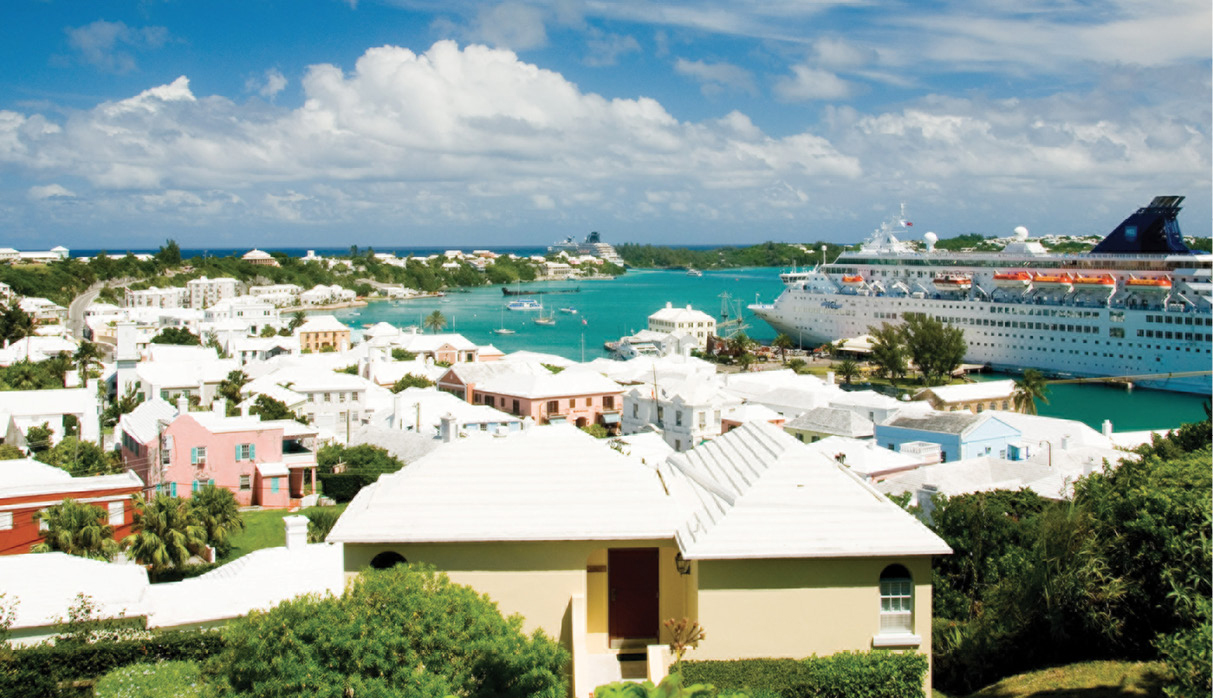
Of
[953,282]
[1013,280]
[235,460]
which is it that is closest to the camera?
[235,460]

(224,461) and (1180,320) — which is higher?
(1180,320)

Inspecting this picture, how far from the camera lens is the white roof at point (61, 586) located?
998 cm

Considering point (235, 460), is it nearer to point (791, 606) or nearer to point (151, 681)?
point (151, 681)

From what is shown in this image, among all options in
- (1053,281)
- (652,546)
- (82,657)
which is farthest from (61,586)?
(1053,281)

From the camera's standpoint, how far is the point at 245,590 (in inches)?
429

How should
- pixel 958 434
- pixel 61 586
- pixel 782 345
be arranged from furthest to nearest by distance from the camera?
pixel 782 345, pixel 958 434, pixel 61 586

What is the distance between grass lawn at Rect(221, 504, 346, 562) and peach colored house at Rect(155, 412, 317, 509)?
0.76 metres

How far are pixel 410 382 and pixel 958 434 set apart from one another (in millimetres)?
21673

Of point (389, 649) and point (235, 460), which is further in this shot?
point (235, 460)

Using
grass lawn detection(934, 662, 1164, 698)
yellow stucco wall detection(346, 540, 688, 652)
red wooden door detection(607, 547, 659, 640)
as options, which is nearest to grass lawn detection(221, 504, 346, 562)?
yellow stucco wall detection(346, 540, 688, 652)

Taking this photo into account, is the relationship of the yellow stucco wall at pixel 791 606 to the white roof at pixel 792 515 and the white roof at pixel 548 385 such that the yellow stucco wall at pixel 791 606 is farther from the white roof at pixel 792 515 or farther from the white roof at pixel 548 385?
the white roof at pixel 548 385

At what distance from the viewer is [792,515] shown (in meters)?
7.42

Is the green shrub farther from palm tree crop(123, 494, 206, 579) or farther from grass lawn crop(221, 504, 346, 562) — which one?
grass lawn crop(221, 504, 346, 562)

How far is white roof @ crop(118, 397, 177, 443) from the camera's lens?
20.9 meters
